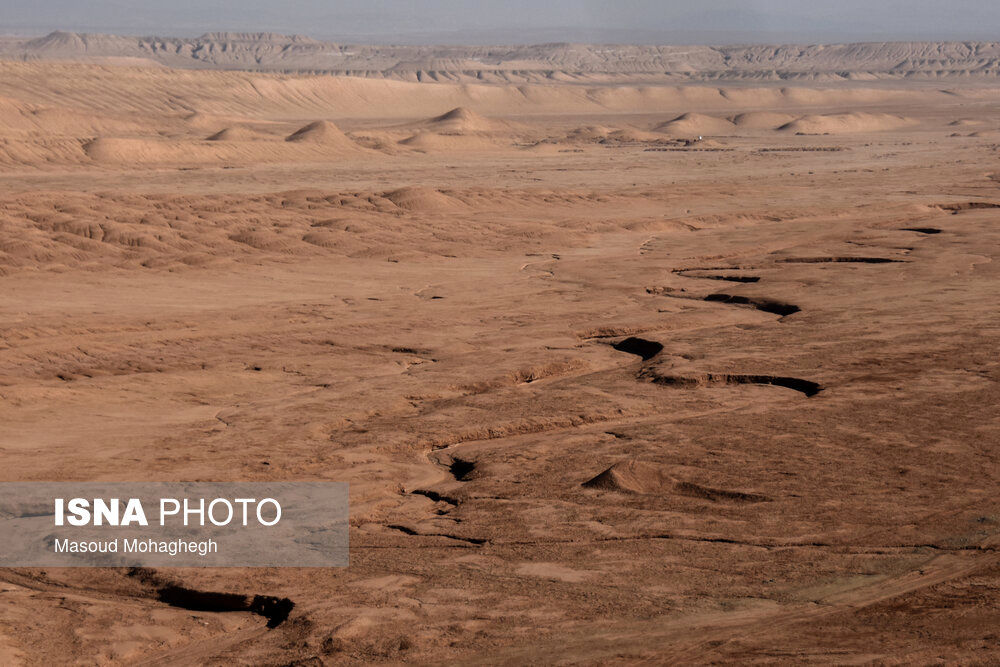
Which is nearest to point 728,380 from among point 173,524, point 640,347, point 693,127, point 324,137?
point 640,347

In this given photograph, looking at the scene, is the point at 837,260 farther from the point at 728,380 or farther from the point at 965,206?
the point at 965,206

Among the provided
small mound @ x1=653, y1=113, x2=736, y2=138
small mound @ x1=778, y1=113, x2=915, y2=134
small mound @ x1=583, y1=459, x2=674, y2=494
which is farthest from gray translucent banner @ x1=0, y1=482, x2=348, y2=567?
small mound @ x1=778, y1=113, x2=915, y2=134

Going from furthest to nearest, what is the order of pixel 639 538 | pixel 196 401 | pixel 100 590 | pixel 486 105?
pixel 486 105
pixel 196 401
pixel 639 538
pixel 100 590

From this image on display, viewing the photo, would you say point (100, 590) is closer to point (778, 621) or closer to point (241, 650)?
point (241, 650)

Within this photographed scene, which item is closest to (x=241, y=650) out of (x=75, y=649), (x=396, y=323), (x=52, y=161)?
(x=75, y=649)

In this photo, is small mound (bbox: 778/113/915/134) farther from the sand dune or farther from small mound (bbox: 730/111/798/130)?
the sand dune

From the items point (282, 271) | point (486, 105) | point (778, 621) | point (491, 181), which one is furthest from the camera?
point (486, 105)
